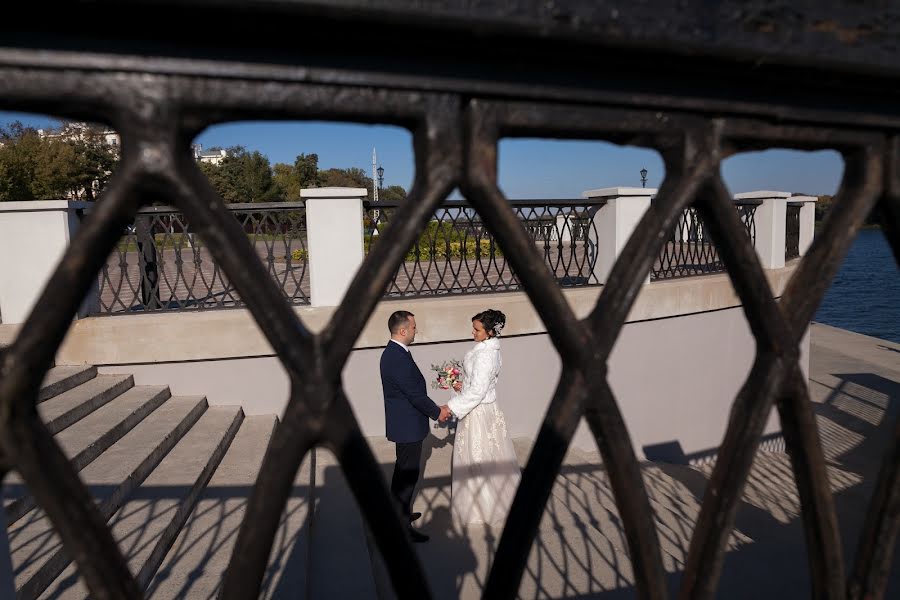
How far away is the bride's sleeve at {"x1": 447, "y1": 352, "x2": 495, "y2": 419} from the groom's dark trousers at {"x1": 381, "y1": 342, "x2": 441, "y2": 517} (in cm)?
45

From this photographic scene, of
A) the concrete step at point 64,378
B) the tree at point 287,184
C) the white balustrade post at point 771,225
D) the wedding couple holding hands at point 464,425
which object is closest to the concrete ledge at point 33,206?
the concrete step at point 64,378

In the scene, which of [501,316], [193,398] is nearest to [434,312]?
[501,316]

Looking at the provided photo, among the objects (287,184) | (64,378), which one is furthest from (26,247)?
(287,184)

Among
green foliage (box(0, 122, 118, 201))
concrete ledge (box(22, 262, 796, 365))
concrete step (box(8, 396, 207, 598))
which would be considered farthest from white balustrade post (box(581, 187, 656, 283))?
green foliage (box(0, 122, 118, 201))

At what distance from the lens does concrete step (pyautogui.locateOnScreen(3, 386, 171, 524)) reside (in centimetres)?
368

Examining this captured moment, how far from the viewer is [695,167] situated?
63 cm

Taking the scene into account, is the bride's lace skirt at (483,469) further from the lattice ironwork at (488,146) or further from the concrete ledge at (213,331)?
the lattice ironwork at (488,146)

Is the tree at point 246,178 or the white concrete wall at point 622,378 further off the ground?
the tree at point 246,178

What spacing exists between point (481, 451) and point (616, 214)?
13.0 ft

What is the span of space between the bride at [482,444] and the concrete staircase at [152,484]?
1.39 metres

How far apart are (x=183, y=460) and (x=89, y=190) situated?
3605 centimetres

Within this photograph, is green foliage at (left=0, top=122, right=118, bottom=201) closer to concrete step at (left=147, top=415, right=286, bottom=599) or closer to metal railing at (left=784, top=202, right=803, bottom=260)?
concrete step at (left=147, top=415, right=286, bottom=599)

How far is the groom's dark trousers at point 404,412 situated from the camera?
443cm

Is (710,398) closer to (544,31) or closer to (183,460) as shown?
(183,460)
